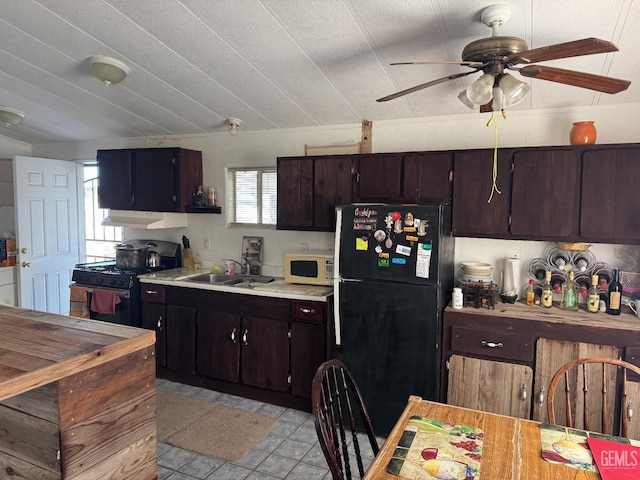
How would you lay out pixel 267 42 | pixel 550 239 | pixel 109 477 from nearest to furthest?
pixel 109 477
pixel 267 42
pixel 550 239

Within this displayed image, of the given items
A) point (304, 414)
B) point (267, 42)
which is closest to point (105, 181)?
point (267, 42)

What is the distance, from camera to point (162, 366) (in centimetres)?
402

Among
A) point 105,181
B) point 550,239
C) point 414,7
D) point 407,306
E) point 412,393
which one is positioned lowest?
point 412,393

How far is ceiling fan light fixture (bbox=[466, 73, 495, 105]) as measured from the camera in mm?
1846

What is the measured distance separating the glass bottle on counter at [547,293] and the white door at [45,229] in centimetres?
491

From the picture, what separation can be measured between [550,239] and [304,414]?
7.02 feet

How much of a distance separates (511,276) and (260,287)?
6.22 ft

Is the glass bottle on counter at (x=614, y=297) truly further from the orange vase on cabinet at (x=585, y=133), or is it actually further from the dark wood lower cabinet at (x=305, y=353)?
the dark wood lower cabinet at (x=305, y=353)

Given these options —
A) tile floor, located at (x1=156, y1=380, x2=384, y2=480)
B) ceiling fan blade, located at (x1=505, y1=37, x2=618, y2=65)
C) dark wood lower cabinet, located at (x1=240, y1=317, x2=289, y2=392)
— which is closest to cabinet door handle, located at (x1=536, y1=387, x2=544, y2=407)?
tile floor, located at (x1=156, y1=380, x2=384, y2=480)

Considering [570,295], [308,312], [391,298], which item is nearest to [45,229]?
[308,312]

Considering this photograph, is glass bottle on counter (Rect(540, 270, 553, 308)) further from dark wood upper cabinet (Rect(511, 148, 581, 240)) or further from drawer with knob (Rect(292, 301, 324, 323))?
drawer with knob (Rect(292, 301, 324, 323))

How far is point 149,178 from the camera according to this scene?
431cm

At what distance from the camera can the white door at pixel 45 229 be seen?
4722mm

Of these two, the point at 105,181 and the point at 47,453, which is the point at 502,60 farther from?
the point at 105,181
